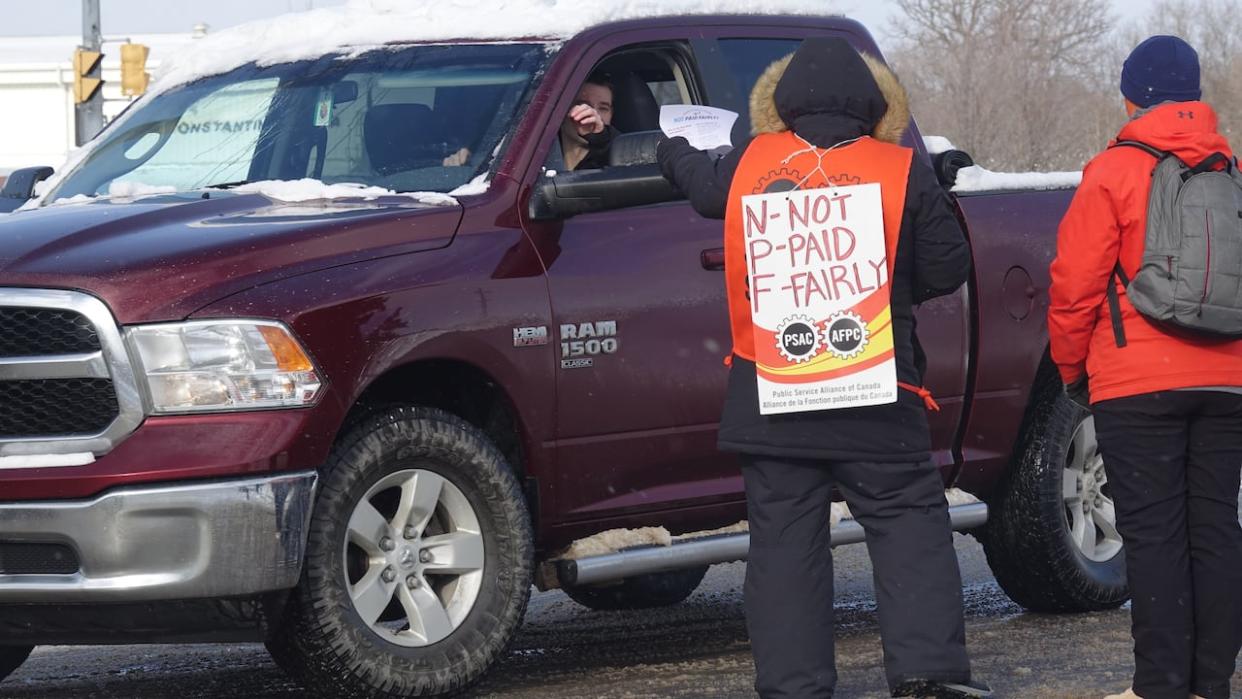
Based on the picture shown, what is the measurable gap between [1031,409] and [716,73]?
1638mm

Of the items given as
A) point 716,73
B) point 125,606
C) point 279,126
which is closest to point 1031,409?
point 716,73

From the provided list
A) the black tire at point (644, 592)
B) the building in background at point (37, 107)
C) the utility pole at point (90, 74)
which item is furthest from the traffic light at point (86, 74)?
the building in background at point (37, 107)

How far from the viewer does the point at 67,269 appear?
4.79 m

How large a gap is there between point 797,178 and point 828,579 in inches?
35.8

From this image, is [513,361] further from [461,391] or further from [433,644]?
[433,644]

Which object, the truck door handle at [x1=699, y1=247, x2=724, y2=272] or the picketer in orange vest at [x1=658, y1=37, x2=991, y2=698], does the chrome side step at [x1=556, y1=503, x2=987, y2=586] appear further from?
the picketer in orange vest at [x1=658, y1=37, x2=991, y2=698]

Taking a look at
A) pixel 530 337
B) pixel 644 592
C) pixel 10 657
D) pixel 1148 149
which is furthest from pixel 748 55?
pixel 10 657

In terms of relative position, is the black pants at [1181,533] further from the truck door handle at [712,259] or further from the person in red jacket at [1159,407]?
the truck door handle at [712,259]

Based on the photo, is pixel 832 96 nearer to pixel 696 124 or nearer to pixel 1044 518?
pixel 696 124

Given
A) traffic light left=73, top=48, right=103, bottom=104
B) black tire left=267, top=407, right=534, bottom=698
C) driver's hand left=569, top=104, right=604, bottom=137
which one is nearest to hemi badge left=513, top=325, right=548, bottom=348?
black tire left=267, top=407, right=534, bottom=698

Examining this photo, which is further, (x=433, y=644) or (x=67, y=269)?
(x=433, y=644)

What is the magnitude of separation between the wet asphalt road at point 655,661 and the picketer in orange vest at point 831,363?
1004mm

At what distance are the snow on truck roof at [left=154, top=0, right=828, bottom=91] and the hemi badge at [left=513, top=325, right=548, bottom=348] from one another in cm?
106

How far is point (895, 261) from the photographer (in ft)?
14.7
